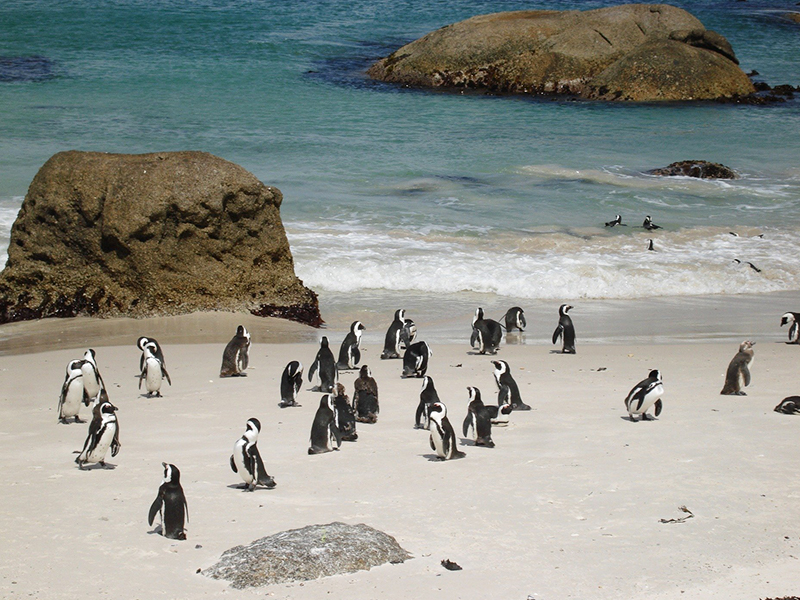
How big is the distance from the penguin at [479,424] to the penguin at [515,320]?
3878mm

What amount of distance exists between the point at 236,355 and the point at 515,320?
3321mm

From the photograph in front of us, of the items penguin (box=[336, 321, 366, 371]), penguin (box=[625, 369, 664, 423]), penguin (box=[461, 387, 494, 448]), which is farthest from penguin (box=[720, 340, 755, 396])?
penguin (box=[336, 321, 366, 371])

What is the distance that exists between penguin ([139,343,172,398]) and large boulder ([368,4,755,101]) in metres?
21.5

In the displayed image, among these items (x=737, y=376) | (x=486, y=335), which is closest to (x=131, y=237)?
(x=486, y=335)

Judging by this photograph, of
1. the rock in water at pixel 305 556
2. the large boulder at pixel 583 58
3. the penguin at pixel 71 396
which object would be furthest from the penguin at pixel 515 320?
the large boulder at pixel 583 58

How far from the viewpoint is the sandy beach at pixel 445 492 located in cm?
422

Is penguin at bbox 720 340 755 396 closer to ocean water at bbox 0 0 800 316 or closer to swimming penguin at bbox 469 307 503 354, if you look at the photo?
swimming penguin at bbox 469 307 503 354

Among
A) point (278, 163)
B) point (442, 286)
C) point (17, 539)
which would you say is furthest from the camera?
point (278, 163)

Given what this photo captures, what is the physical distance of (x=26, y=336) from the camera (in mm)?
9672

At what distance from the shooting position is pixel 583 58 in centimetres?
2767

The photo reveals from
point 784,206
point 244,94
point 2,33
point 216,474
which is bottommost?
point 216,474

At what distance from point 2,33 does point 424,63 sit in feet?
43.9

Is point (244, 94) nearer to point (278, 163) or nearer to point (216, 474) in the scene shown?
point (278, 163)

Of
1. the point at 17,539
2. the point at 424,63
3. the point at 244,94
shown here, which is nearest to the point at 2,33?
the point at 244,94
